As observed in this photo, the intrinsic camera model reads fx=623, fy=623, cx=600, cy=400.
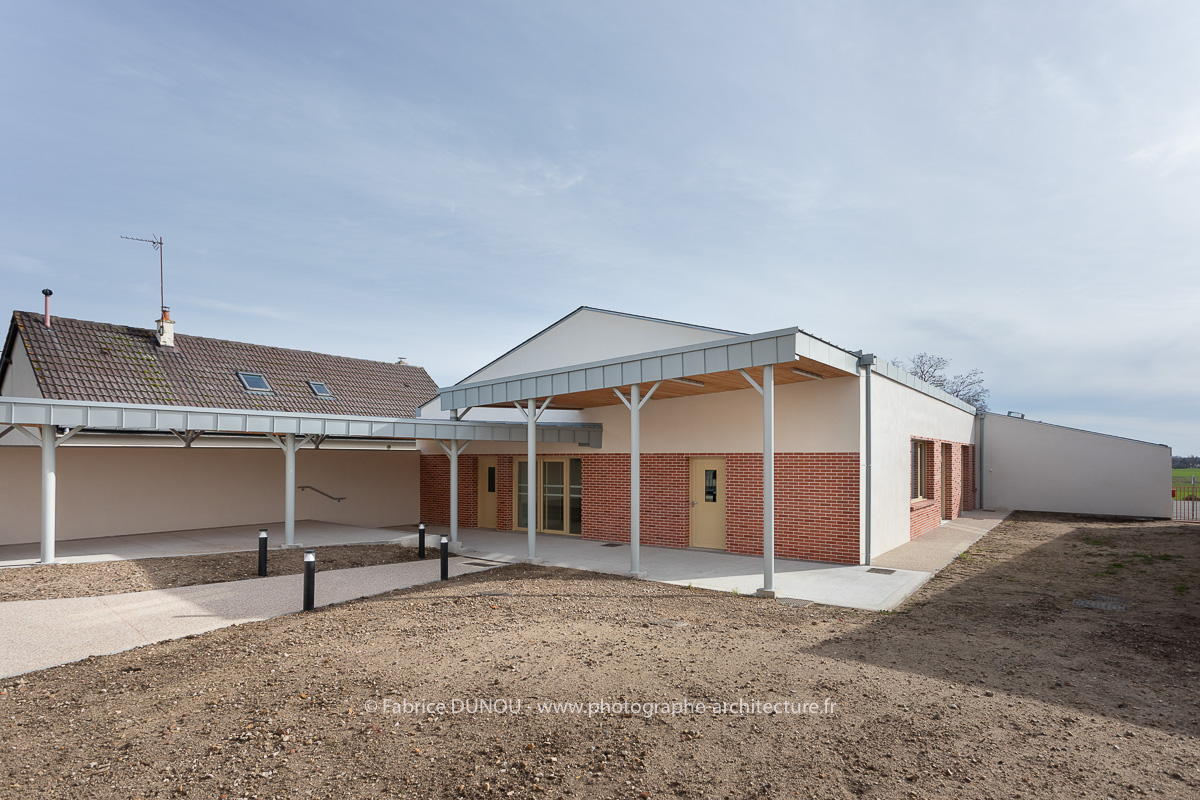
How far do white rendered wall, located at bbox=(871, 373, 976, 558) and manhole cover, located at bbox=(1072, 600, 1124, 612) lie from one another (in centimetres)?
299

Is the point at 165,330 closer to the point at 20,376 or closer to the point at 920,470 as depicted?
the point at 20,376

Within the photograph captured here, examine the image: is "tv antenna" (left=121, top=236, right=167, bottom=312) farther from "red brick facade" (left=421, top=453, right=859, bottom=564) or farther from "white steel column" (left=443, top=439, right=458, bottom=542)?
"red brick facade" (left=421, top=453, right=859, bottom=564)

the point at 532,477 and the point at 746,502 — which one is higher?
the point at 532,477

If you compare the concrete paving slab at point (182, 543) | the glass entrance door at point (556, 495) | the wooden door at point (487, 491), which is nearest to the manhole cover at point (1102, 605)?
the glass entrance door at point (556, 495)

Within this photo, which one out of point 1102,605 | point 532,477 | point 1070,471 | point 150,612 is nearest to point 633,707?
point 150,612

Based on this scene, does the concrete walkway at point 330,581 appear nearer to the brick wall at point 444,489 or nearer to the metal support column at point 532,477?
the metal support column at point 532,477

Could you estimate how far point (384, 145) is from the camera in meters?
12.1

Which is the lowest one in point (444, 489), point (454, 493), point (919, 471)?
point (444, 489)

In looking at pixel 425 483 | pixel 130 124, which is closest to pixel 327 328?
pixel 425 483

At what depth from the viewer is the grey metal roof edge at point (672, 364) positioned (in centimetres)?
803

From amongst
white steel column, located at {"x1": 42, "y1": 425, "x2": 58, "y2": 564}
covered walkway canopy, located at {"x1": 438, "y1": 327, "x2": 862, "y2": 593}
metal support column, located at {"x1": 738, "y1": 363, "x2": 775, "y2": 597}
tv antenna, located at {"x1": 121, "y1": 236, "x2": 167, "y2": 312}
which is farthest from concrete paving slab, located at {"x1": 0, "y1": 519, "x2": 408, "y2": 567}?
metal support column, located at {"x1": 738, "y1": 363, "x2": 775, "y2": 597}

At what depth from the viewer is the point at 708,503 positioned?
12.3 m

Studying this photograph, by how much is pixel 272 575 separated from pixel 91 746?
21.2 feet

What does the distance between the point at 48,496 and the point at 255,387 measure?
699cm
